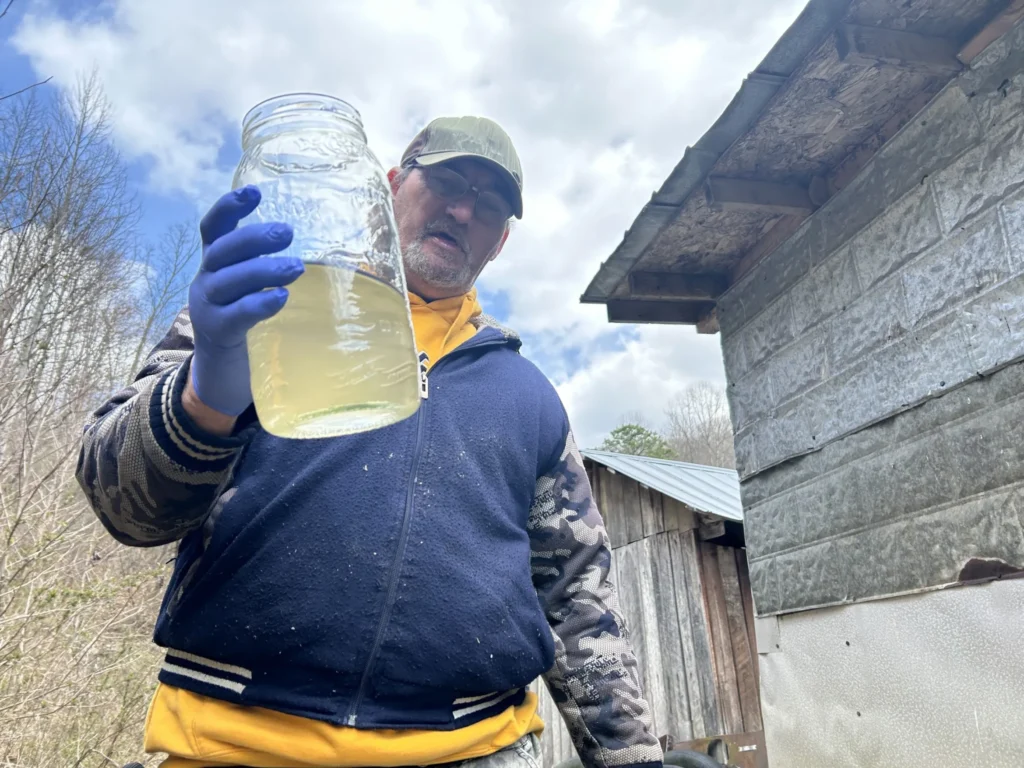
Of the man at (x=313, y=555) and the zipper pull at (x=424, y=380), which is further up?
the zipper pull at (x=424, y=380)

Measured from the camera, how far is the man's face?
6.40ft

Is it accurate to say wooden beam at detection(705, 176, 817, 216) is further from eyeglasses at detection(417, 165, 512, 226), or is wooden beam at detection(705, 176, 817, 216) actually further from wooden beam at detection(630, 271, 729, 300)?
eyeglasses at detection(417, 165, 512, 226)

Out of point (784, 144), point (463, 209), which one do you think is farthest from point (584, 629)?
point (784, 144)

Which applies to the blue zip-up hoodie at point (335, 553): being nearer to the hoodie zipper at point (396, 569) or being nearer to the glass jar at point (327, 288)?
the hoodie zipper at point (396, 569)

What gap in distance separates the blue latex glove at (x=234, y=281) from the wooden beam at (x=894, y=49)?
2687 millimetres

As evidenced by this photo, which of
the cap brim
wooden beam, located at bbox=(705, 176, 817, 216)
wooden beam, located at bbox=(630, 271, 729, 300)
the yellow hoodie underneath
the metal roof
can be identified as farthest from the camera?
the metal roof

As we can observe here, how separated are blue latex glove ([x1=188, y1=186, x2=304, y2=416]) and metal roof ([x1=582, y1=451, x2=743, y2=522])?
5.70 metres

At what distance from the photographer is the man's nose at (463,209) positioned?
2.00 meters

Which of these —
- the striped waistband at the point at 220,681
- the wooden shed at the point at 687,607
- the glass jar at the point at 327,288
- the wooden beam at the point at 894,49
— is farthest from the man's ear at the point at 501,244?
the wooden shed at the point at 687,607

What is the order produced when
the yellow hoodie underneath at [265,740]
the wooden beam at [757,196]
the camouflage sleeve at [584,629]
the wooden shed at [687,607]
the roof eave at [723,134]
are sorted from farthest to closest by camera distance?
1. the wooden shed at [687,607]
2. the wooden beam at [757,196]
3. the roof eave at [723,134]
4. the camouflage sleeve at [584,629]
5. the yellow hoodie underneath at [265,740]

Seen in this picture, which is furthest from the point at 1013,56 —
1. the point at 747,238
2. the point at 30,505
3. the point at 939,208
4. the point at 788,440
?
the point at 30,505

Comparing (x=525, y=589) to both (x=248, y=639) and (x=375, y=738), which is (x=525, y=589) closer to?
(x=375, y=738)

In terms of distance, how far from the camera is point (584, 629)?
1.95m

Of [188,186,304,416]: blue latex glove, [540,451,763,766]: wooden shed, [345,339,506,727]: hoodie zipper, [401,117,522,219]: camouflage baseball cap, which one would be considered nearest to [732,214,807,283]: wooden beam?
[401,117,522,219]: camouflage baseball cap
